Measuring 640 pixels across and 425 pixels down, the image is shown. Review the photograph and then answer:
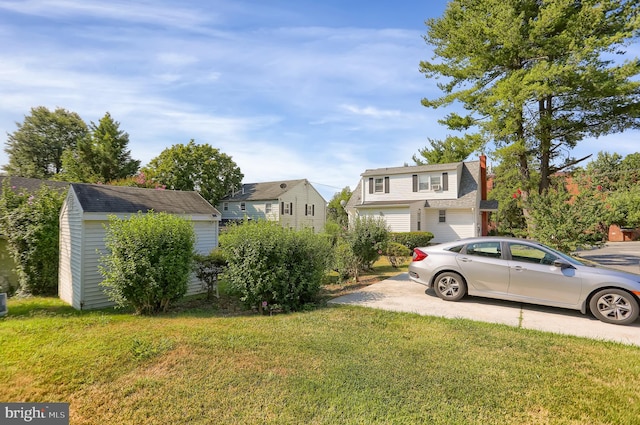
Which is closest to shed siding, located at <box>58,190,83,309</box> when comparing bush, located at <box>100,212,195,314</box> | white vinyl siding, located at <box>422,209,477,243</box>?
bush, located at <box>100,212,195,314</box>

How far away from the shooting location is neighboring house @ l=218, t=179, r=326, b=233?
30.7 meters

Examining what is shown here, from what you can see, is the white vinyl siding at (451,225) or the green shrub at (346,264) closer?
the green shrub at (346,264)

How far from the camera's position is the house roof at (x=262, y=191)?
102 feet

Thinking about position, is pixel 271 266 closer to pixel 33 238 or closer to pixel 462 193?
pixel 33 238

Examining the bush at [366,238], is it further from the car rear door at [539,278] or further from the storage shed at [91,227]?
the storage shed at [91,227]

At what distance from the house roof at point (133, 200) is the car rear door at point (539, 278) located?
28.5 feet

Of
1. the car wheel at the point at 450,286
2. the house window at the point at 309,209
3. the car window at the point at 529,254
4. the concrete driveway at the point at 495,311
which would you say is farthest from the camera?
the house window at the point at 309,209

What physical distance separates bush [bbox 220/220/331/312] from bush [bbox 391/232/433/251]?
11.8 meters

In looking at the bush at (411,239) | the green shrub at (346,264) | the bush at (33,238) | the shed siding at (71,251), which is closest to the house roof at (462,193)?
the bush at (411,239)

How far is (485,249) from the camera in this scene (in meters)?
6.57

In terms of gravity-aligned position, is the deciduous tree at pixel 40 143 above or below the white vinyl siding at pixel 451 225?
above

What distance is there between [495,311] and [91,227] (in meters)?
9.69

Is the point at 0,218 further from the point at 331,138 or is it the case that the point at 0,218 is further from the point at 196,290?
the point at 331,138

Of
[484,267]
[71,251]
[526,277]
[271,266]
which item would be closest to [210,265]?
[271,266]
